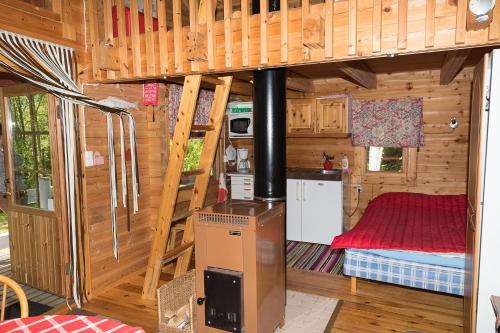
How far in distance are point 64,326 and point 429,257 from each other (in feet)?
8.65

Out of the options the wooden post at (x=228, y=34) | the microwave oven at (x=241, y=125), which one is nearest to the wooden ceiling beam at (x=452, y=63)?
the wooden post at (x=228, y=34)

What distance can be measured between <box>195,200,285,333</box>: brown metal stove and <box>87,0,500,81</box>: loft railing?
1.03 m

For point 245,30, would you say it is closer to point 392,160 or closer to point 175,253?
point 175,253

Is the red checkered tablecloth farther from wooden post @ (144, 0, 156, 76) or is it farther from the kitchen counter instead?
the kitchen counter

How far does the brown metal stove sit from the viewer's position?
7.64ft

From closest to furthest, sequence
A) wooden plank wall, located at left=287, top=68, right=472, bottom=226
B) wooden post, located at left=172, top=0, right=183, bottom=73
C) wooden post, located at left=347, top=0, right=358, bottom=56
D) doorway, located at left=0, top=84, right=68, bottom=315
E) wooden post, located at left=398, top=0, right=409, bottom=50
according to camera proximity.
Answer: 1. wooden post, located at left=398, top=0, right=409, bottom=50
2. wooden post, located at left=347, top=0, right=358, bottom=56
3. wooden post, located at left=172, top=0, right=183, bottom=73
4. doorway, located at left=0, top=84, right=68, bottom=315
5. wooden plank wall, located at left=287, top=68, right=472, bottom=226

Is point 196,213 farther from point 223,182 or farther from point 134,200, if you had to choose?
point 223,182

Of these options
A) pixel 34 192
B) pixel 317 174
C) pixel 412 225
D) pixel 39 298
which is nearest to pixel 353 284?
pixel 412 225

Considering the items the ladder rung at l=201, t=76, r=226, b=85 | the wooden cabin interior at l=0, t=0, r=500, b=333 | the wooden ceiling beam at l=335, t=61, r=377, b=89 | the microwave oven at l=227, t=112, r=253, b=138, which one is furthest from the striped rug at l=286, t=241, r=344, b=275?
the ladder rung at l=201, t=76, r=226, b=85

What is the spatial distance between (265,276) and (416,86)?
140 inches

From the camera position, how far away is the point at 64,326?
1.35m

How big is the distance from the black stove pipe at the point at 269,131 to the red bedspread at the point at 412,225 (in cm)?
90

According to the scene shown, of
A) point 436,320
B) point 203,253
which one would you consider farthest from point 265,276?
point 436,320

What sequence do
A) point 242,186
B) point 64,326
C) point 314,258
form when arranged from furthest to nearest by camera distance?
point 242,186 < point 314,258 < point 64,326
